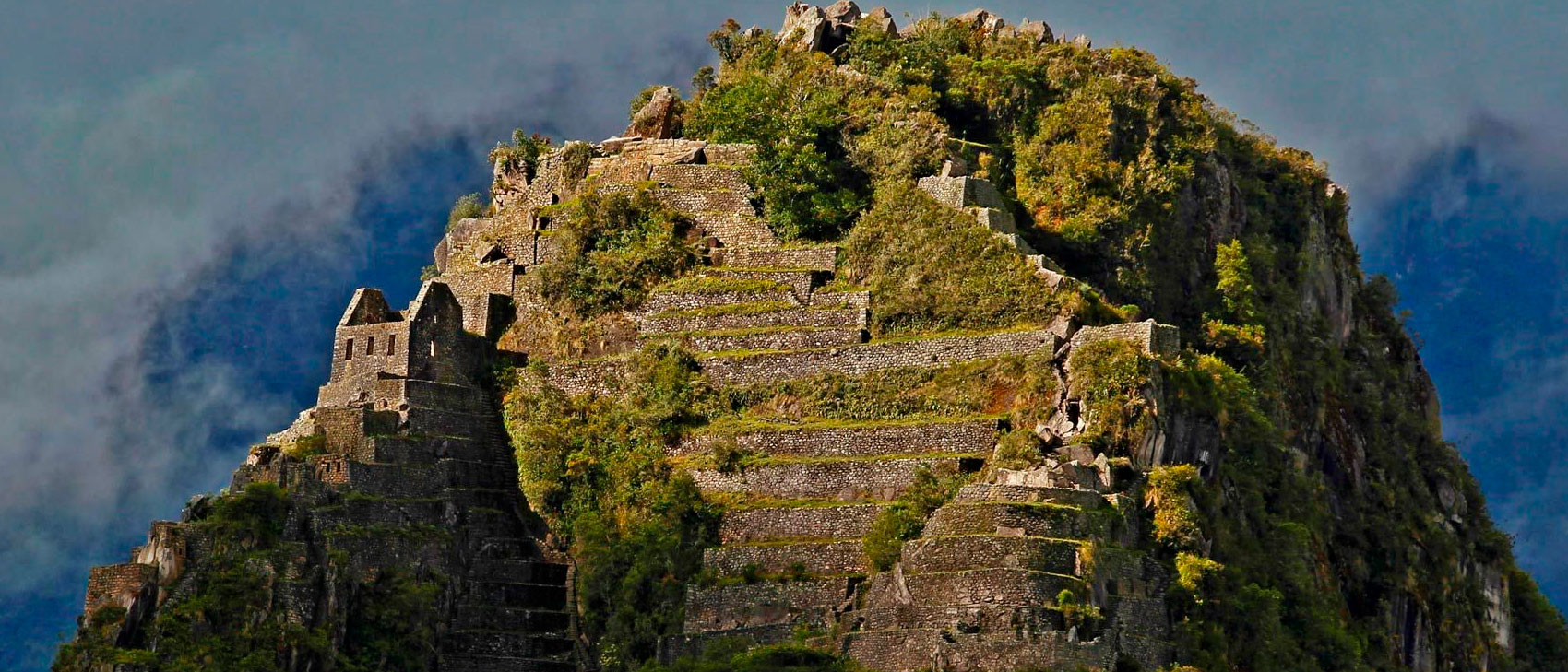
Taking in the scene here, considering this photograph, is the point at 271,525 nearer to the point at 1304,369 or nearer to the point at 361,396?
the point at 361,396

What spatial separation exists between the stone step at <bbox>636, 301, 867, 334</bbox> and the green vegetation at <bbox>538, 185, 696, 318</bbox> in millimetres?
1443

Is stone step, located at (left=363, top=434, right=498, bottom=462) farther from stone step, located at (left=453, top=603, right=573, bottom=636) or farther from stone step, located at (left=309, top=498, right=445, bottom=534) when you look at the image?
stone step, located at (left=453, top=603, right=573, bottom=636)

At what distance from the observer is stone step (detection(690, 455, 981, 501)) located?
3295 inches

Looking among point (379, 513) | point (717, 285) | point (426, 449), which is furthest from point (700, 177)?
point (379, 513)

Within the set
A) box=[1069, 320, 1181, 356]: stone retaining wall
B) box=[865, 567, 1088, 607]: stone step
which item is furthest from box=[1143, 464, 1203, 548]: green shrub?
box=[865, 567, 1088, 607]: stone step

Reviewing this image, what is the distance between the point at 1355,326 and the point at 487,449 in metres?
28.8

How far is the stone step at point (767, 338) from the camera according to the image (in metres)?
89.8

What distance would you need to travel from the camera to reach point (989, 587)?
7769cm

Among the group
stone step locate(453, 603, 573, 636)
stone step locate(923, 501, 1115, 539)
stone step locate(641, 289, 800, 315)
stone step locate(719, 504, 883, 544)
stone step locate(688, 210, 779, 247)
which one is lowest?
stone step locate(453, 603, 573, 636)

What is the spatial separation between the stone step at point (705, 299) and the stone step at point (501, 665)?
11.8m

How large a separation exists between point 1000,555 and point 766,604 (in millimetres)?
6259

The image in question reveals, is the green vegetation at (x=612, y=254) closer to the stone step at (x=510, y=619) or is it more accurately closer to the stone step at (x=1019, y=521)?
the stone step at (x=510, y=619)

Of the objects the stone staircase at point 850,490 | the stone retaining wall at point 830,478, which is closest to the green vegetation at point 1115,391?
the stone staircase at point 850,490

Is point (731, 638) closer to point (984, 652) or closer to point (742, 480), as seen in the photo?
point (742, 480)
